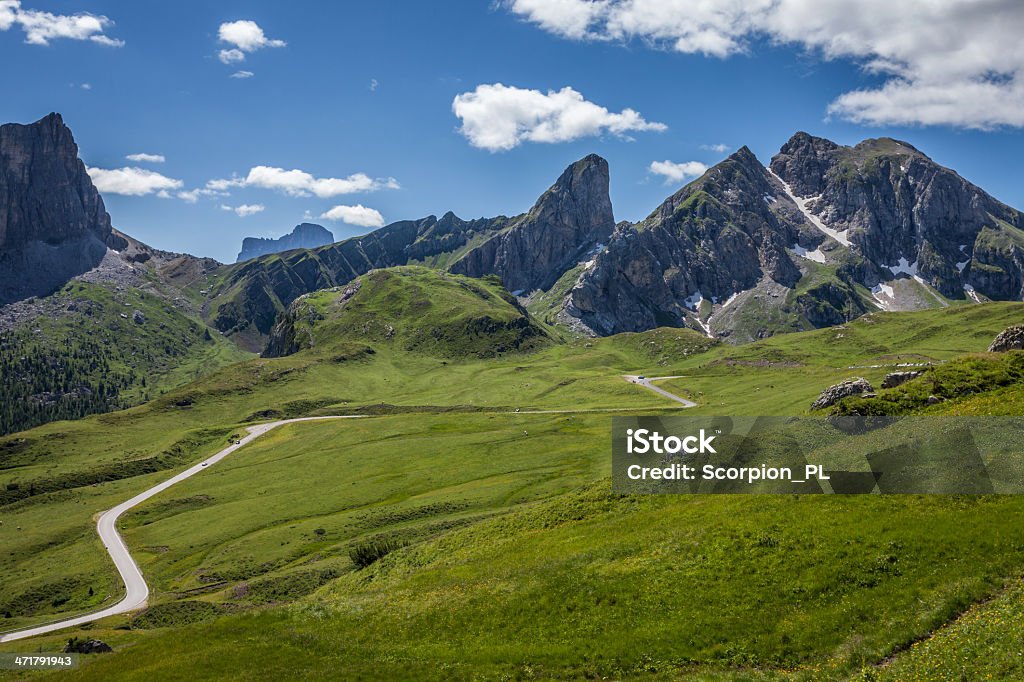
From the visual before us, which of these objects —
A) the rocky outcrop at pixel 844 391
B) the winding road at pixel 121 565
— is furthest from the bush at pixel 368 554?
the rocky outcrop at pixel 844 391

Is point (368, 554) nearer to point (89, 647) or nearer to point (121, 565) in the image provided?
point (89, 647)

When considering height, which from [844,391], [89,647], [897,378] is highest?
[897,378]

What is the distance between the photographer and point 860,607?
3169 cm

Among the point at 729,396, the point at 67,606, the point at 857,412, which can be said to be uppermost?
the point at 857,412

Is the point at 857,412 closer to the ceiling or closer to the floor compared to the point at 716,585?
closer to the ceiling

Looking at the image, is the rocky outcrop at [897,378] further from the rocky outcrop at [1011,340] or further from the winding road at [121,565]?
the winding road at [121,565]

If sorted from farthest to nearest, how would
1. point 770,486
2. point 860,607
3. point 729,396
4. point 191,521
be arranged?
1. point 729,396
2. point 191,521
3. point 770,486
4. point 860,607

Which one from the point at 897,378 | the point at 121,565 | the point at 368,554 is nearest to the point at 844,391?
the point at 897,378

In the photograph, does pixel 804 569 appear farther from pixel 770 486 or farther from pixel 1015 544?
pixel 770 486

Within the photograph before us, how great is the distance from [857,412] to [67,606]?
366 feet

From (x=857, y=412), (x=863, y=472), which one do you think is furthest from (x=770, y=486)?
(x=857, y=412)
